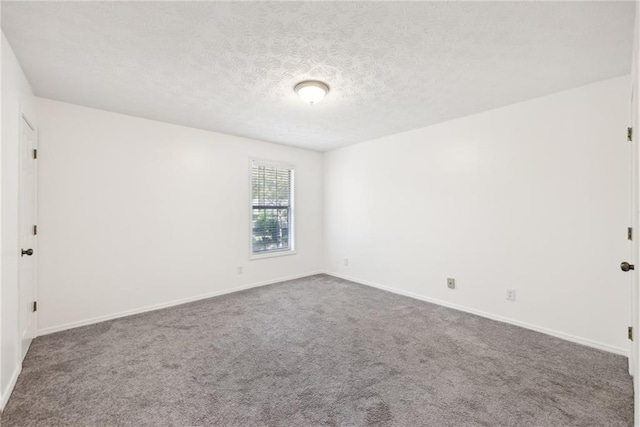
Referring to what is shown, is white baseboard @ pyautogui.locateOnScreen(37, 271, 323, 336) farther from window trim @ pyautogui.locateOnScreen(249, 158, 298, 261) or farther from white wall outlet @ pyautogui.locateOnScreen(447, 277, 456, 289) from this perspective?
white wall outlet @ pyautogui.locateOnScreen(447, 277, 456, 289)

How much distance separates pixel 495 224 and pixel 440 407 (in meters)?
2.25

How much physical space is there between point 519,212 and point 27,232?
192 inches

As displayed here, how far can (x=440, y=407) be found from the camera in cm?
184

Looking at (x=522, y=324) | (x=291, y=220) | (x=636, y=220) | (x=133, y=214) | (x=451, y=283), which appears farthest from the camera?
(x=291, y=220)

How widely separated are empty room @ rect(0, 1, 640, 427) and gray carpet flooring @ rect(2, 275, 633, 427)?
0.02 metres

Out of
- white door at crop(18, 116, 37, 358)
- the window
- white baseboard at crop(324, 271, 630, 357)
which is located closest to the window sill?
the window

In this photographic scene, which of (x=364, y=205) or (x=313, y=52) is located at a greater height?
(x=313, y=52)

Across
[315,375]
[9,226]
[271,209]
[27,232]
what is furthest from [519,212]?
[27,232]

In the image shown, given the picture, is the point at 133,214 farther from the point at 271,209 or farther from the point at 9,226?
the point at 271,209

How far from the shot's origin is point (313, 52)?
2.11 meters

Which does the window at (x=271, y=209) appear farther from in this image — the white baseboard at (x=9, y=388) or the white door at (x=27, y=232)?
the white baseboard at (x=9, y=388)

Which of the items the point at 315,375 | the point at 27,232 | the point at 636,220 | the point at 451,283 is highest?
the point at 636,220

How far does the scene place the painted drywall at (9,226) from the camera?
6.01 ft

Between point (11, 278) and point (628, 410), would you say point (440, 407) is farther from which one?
point (11, 278)
